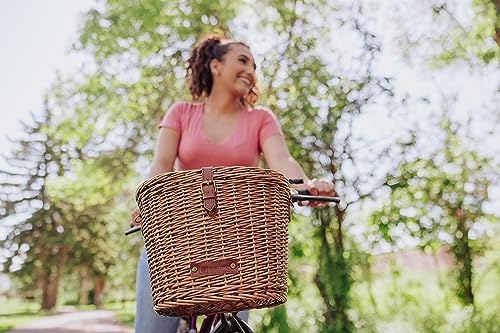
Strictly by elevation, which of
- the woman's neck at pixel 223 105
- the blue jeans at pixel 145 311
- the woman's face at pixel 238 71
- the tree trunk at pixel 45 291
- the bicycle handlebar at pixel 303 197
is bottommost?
the blue jeans at pixel 145 311

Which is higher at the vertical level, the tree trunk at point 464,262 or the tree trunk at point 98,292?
the tree trunk at point 98,292

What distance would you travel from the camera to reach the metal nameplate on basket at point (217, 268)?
1.70m

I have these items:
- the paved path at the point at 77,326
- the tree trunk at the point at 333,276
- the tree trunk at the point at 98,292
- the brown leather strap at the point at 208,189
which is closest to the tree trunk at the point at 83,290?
the tree trunk at the point at 98,292

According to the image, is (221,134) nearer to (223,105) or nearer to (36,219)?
(223,105)

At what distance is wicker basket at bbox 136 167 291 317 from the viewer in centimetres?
170

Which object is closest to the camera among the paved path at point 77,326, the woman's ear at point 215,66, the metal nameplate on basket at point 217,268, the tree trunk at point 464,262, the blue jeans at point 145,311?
the metal nameplate on basket at point 217,268

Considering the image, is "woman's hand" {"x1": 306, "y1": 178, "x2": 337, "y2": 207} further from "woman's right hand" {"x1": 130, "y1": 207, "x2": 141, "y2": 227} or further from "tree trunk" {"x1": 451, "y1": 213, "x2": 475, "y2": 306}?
"tree trunk" {"x1": 451, "y1": 213, "x2": 475, "y2": 306}

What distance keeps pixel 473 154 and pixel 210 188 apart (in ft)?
22.9

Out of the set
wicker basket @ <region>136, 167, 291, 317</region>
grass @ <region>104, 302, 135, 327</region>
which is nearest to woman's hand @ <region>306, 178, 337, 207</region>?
wicker basket @ <region>136, 167, 291, 317</region>

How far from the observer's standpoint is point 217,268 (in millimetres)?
1698

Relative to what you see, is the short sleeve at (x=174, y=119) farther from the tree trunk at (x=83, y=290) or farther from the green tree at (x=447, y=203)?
the tree trunk at (x=83, y=290)

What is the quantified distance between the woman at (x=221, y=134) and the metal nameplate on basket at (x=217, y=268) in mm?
651

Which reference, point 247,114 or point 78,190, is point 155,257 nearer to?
point 247,114

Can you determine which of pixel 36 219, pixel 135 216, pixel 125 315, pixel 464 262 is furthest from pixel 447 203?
pixel 36 219
